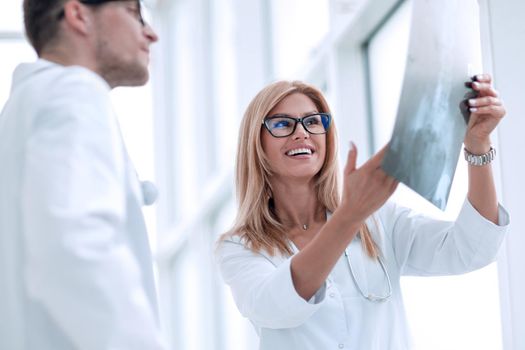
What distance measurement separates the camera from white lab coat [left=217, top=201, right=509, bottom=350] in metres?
2.21

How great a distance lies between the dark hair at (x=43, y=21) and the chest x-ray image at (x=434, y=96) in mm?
672

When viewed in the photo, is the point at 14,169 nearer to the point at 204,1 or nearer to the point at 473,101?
the point at 473,101

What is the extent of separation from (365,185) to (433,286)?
65.4 inches

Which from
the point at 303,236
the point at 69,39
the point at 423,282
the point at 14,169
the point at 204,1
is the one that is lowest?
the point at 423,282

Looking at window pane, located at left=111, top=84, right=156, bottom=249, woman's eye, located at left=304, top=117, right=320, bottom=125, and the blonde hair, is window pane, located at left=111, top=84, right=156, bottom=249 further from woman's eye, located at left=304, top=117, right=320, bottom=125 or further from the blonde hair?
woman's eye, located at left=304, top=117, right=320, bottom=125

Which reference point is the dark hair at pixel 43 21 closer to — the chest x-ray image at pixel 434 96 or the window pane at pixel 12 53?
the chest x-ray image at pixel 434 96

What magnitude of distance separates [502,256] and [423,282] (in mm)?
882

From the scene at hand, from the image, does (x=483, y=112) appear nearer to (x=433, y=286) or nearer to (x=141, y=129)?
(x=433, y=286)

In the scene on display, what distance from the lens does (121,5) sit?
70.2 inches

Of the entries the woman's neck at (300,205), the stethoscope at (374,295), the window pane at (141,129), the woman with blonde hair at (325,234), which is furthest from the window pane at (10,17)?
the stethoscope at (374,295)

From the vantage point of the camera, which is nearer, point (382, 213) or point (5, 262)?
point (5, 262)

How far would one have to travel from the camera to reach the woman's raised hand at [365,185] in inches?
73.3

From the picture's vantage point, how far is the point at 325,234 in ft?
6.61

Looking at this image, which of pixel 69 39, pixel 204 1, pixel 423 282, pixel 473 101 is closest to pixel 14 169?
pixel 69 39
